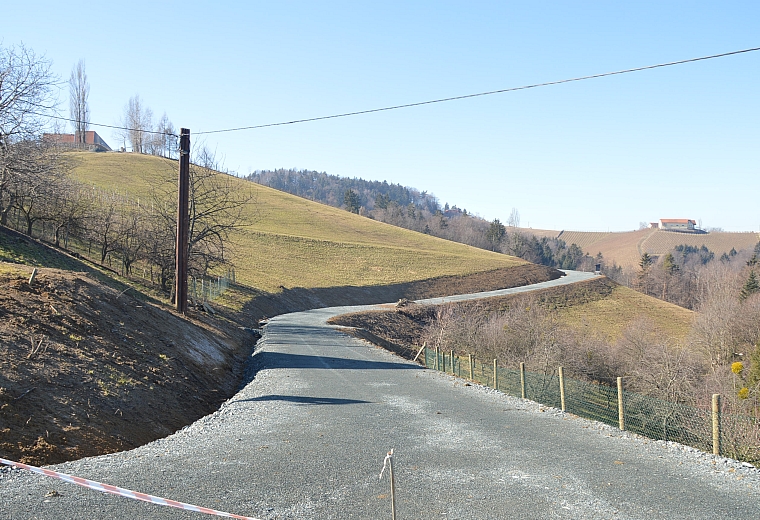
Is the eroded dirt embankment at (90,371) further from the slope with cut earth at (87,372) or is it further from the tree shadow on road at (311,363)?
the tree shadow on road at (311,363)

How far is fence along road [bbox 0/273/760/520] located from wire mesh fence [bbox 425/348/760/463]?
912 mm

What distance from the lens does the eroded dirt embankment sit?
8.99 m

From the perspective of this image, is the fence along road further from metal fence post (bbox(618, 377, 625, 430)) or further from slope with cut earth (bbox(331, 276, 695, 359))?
slope with cut earth (bbox(331, 276, 695, 359))

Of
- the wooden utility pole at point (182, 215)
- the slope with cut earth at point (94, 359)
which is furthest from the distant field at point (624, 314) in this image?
the wooden utility pole at point (182, 215)

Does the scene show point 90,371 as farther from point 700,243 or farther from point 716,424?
point 700,243

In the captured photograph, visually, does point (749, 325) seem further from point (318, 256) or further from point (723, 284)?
point (318, 256)

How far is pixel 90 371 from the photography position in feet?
37.1

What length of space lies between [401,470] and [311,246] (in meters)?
65.0

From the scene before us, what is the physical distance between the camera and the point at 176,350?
52.7 feet

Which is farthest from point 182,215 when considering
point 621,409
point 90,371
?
point 621,409

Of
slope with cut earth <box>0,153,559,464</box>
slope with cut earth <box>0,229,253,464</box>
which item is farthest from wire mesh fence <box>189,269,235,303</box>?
slope with cut earth <box>0,229,253,464</box>

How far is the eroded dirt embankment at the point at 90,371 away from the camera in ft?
29.5

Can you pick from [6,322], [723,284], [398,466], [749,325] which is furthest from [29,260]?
[723,284]

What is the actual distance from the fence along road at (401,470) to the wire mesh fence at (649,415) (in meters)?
0.91
